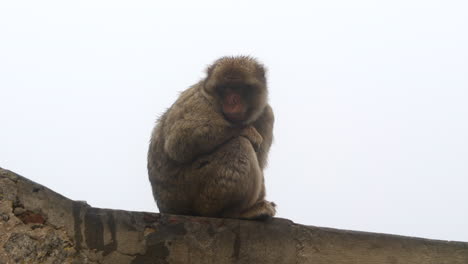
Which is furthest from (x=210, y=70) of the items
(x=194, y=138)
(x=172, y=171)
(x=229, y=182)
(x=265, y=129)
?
(x=229, y=182)

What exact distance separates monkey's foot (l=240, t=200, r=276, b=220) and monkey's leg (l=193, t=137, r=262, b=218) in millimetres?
76

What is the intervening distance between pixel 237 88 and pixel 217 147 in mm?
471

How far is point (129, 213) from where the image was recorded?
2900 millimetres

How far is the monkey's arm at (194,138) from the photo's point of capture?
373cm

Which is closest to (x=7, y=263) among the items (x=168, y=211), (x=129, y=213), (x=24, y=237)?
(x=24, y=237)

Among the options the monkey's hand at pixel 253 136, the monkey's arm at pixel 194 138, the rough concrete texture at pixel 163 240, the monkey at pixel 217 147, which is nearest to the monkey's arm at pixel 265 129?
the monkey at pixel 217 147

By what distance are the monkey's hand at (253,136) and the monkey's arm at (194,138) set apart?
9 cm

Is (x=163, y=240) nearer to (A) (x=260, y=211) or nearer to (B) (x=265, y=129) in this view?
(A) (x=260, y=211)

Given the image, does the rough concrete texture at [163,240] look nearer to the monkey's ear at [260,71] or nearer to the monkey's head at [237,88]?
the monkey's head at [237,88]

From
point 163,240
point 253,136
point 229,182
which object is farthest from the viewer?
point 253,136

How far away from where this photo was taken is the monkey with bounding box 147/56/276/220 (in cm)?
357

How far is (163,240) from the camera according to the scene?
9.67 ft

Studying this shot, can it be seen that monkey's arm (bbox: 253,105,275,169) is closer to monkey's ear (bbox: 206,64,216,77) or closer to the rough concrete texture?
monkey's ear (bbox: 206,64,216,77)

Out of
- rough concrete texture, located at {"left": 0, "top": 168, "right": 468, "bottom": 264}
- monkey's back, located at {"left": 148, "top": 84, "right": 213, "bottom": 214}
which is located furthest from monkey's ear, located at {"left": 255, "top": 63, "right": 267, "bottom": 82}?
rough concrete texture, located at {"left": 0, "top": 168, "right": 468, "bottom": 264}
